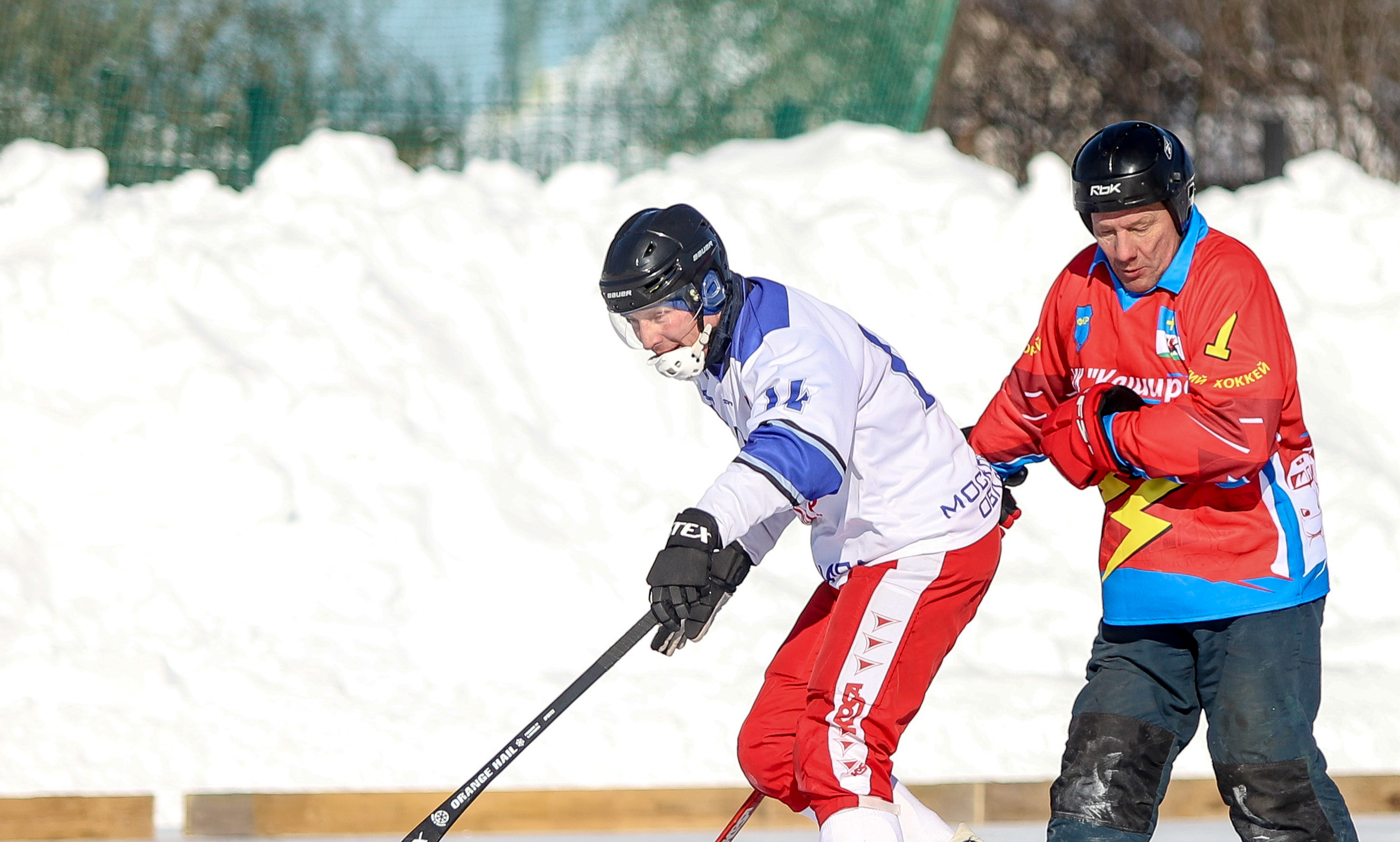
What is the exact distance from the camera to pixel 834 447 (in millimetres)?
3102

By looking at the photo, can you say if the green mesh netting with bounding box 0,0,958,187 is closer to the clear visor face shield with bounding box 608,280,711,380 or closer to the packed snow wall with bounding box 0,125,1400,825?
the packed snow wall with bounding box 0,125,1400,825

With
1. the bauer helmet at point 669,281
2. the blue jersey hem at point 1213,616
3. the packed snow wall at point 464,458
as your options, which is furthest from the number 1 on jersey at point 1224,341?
the packed snow wall at point 464,458

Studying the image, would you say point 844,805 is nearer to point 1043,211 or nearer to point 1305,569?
point 1305,569

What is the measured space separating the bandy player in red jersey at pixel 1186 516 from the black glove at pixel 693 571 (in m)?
0.79

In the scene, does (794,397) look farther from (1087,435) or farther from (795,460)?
(1087,435)

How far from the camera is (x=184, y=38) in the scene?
33.4 feet

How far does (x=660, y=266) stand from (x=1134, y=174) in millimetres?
1021

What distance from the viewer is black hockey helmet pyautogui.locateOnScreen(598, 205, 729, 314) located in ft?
10.6

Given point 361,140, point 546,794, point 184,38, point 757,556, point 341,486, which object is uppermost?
point 184,38

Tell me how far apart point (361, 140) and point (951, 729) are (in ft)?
19.3

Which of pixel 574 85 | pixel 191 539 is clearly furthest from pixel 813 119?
pixel 191 539

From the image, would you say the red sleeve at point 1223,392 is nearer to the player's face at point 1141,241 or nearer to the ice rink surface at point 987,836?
the player's face at point 1141,241

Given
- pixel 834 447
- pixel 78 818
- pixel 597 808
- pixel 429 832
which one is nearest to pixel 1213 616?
pixel 834 447

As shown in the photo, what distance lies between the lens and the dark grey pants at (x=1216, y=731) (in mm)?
3152
